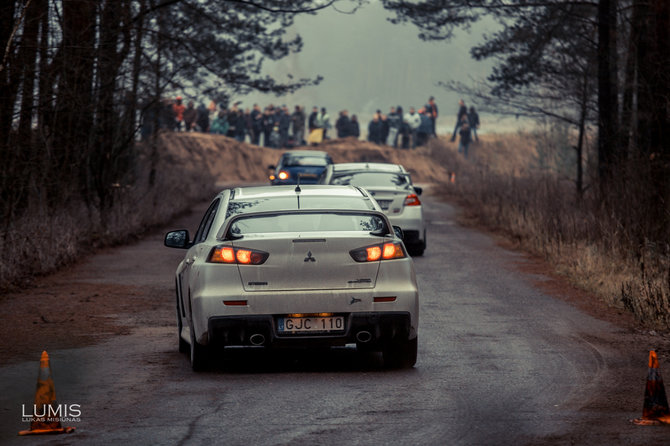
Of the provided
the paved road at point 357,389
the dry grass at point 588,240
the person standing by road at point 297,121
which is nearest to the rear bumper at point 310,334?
the paved road at point 357,389

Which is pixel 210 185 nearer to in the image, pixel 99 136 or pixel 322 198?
pixel 99 136

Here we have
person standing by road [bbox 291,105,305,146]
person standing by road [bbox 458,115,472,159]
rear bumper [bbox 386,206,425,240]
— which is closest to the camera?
rear bumper [bbox 386,206,425,240]

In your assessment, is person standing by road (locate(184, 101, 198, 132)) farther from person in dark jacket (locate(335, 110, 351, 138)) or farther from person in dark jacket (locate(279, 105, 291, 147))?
person in dark jacket (locate(335, 110, 351, 138))

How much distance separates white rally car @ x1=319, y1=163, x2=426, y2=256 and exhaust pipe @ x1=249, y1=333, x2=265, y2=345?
12309mm

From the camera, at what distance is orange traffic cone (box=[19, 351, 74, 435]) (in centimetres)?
753

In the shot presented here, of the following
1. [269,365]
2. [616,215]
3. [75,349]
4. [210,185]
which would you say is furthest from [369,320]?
[210,185]

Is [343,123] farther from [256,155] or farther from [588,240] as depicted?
[588,240]

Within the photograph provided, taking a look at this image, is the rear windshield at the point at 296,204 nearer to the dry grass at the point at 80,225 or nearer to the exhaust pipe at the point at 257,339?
the exhaust pipe at the point at 257,339

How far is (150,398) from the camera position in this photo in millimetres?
8820

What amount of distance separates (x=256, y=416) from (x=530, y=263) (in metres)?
13.5

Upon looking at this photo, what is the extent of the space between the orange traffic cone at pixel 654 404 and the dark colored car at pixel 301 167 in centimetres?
2654

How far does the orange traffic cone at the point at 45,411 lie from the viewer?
7.53 meters

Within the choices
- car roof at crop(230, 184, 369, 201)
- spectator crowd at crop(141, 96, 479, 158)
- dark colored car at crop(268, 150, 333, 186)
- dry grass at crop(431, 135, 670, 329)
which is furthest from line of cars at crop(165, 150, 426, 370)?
spectator crowd at crop(141, 96, 479, 158)

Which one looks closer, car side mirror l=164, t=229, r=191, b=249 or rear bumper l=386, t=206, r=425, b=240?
car side mirror l=164, t=229, r=191, b=249
